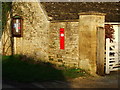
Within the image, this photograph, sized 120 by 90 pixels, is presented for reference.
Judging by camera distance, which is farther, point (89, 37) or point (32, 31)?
point (32, 31)

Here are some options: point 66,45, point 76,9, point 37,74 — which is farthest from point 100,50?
point 76,9

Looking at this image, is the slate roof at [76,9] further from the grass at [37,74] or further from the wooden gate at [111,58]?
the grass at [37,74]

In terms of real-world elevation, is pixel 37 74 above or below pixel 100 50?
below

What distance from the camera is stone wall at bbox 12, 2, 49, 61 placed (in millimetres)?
12391

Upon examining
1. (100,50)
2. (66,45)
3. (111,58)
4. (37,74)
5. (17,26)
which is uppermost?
(17,26)

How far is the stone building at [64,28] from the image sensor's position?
10180mm

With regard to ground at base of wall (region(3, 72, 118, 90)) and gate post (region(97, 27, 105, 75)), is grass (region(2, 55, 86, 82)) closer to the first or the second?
ground at base of wall (region(3, 72, 118, 90))

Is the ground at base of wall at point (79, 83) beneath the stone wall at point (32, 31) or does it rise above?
beneath

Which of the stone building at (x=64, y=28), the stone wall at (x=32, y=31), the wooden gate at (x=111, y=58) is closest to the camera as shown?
the stone building at (x=64, y=28)

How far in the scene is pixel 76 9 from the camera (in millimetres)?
12594

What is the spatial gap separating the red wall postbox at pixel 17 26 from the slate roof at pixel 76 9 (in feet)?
5.92

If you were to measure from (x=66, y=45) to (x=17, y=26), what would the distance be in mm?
3924

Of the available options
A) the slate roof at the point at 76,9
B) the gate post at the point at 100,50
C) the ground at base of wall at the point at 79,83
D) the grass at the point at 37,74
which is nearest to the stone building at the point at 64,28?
the slate roof at the point at 76,9

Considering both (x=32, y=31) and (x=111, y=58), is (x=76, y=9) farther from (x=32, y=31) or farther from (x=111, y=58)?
(x=111, y=58)
